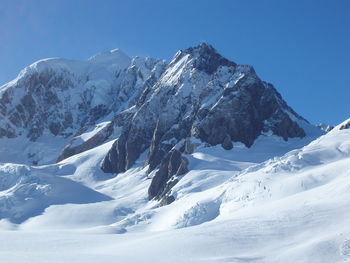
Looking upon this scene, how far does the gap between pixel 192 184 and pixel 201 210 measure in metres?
20.2

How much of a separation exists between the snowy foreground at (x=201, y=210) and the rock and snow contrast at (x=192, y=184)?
209 mm

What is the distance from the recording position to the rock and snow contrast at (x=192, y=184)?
4494cm

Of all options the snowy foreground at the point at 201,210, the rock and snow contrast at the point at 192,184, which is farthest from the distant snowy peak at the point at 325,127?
the snowy foreground at the point at 201,210

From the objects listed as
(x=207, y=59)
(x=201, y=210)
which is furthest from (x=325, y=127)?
(x=201, y=210)

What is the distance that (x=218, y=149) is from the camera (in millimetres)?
113188

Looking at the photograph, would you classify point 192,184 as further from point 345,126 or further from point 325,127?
point 325,127

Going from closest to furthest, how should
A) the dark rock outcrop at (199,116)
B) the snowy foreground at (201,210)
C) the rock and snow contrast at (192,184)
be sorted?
the snowy foreground at (201,210) < the rock and snow contrast at (192,184) < the dark rock outcrop at (199,116)

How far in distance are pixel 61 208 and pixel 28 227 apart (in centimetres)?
1212

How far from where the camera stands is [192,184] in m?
92.2

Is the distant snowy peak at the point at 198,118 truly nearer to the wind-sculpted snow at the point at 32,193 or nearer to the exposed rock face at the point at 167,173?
the exposed rock face at the point at 167,173

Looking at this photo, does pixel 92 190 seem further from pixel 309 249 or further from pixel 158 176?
pixel 309 249

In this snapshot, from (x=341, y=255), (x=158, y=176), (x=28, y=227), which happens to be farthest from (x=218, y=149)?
(x=341, y=255)

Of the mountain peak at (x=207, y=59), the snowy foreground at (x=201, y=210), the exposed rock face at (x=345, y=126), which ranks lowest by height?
the snowy foreground at (x=201, y=210)

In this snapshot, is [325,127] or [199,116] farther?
[325,127]
